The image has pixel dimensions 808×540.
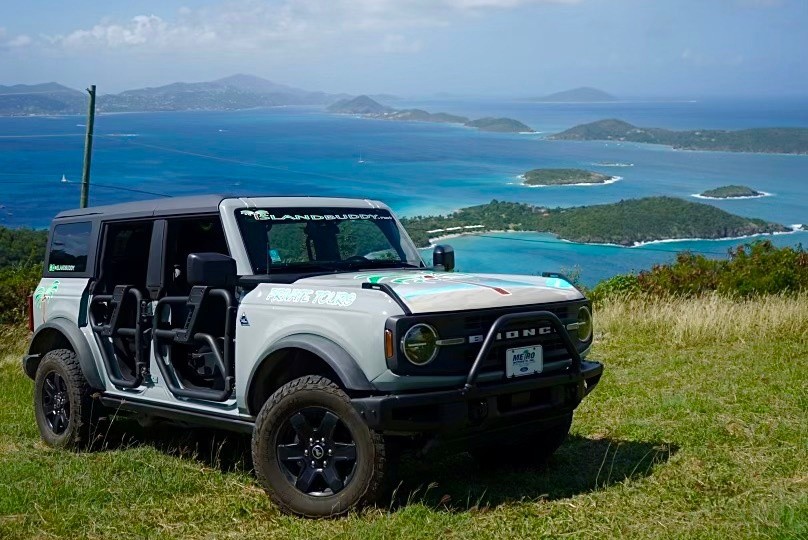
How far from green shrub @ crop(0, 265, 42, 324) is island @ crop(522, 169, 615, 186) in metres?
42.1

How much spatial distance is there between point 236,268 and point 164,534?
168 centimetres

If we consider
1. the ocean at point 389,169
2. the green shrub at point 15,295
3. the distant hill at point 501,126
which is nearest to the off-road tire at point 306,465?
the green shrub at point 15,295

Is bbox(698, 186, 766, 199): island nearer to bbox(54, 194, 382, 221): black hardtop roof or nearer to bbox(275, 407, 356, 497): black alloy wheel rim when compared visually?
bbox(54, 194, 382, 221): black hardtop roof

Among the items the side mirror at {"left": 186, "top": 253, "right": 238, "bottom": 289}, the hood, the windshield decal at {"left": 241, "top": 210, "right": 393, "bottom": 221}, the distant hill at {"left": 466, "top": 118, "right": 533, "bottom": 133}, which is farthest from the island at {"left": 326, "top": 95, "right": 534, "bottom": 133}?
the side mirror at {"left": 186, "top": 253, "right": 238, "bottom": 289}

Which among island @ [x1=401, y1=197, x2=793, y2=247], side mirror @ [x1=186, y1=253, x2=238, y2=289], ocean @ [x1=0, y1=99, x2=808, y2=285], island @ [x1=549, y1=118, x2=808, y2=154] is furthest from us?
island @ [x1=549, y1=118, x2=808, y2=154]

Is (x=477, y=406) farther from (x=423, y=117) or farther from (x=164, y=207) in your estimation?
(x=423, y=117)

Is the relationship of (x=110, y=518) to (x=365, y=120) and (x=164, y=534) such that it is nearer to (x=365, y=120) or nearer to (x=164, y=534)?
(x=164, y=534)

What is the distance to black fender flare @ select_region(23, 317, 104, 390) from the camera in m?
6.89

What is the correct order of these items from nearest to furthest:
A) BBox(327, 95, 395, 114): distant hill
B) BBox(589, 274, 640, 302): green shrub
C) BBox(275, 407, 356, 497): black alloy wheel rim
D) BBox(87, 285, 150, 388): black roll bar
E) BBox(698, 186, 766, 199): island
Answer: BBox(275, 407, 356, 497): black alloy wheel rim, BBox(87, 285, 150, 388): black roll bar, BBox(589, 274, 640, 302): green shrub, BBox(698, 186, 766, 199): island, BBox(327, 95, 395, 114): distant hill

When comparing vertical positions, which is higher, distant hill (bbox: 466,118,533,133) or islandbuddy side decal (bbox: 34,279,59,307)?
distant hill (bbox: 466,118,533,133)

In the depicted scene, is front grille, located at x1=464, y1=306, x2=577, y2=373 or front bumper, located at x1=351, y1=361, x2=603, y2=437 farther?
front grille, located at x1=464, y1=306, x2=577, y2=373

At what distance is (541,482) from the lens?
5805 millimetres

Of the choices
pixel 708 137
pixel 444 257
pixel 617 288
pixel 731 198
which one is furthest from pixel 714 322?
pixel 708 137

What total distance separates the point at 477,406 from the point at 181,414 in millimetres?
2180
